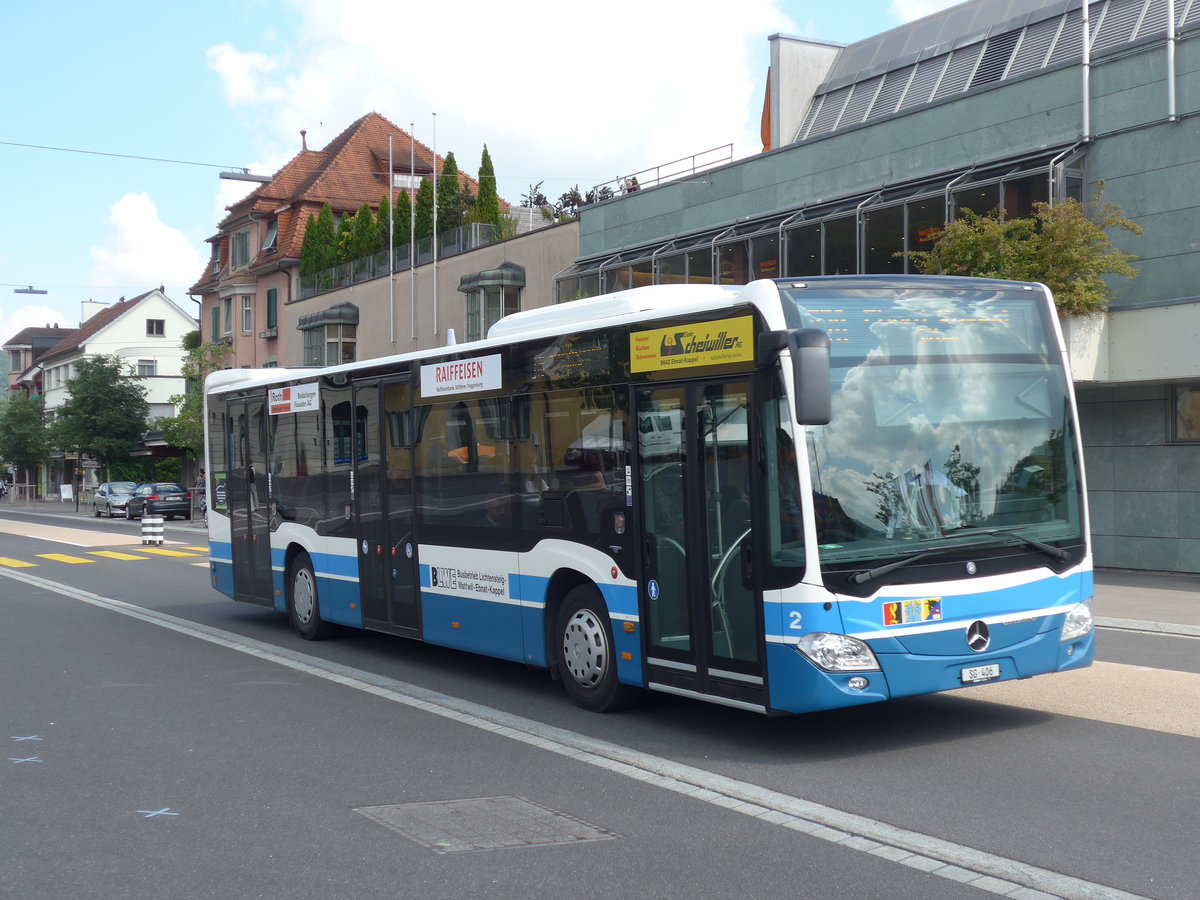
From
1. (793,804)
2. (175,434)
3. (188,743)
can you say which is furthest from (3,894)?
(175,434)

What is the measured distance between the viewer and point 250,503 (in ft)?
46.2

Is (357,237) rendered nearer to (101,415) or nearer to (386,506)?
(101,415)

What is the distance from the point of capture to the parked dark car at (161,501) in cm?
4553

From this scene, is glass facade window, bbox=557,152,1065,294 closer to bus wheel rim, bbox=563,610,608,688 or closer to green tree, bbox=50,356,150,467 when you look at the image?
bus wheel rim, bbox=563,610,608,688

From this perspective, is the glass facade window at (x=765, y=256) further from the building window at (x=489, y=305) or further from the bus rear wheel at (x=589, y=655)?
the bus rear wheel at (x=589, y=655)

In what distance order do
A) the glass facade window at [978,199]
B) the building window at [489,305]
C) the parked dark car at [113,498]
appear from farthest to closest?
the parked dark car at [113,498]
the building window at [489,305]
the glass facade window at [978,199]

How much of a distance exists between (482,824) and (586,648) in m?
2.75

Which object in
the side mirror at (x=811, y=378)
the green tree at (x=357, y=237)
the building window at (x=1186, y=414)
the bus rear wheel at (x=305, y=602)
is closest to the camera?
the side mirror at (x=811, y=378)

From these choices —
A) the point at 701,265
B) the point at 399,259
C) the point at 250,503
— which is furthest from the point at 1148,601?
the point at 399,259

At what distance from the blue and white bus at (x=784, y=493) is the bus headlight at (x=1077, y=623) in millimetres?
14

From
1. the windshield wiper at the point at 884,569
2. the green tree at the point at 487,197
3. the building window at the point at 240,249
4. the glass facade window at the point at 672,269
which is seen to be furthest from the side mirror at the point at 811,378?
the building window at the point at 240,249

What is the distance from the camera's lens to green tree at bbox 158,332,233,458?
151 ft

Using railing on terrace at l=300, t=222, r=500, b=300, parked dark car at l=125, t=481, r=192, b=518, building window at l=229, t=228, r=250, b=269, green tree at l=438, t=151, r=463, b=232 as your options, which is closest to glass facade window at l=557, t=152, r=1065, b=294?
railing on terrace at l=300, t=222, r=500, b=300

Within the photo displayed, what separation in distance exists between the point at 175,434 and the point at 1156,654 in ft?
136
